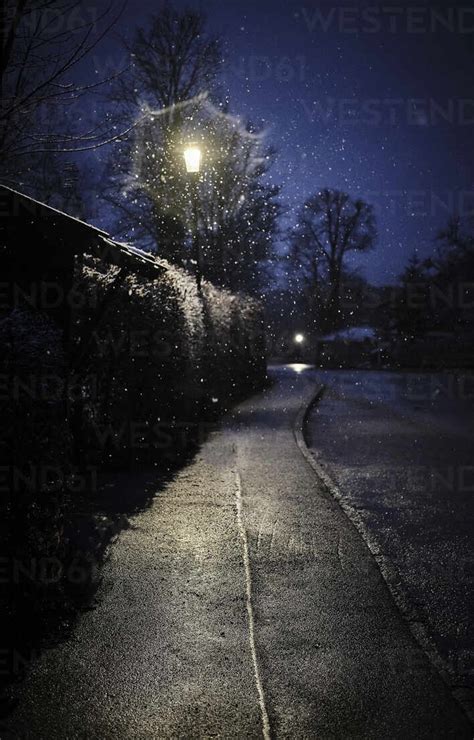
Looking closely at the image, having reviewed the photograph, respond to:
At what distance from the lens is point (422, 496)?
809cm

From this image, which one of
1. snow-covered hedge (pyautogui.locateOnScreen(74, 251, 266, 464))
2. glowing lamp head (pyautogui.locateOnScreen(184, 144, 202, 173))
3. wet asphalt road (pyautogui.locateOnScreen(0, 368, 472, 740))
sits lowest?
wet asphalt road (pyautogui.locateOnScreen(0, 368, 472, 740))

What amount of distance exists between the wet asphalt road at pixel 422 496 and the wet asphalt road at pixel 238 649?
29 cm

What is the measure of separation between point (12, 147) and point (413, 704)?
23.2 ft

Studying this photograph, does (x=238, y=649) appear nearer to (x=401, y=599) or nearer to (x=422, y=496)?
(x=401, y=599)

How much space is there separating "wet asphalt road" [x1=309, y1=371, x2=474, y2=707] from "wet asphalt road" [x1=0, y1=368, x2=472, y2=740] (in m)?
0.29

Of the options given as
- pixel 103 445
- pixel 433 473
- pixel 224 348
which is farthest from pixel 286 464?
pixel 224 348

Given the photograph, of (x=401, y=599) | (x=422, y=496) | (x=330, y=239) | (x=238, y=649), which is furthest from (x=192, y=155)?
(x=330, y=239)

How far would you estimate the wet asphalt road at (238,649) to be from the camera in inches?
128

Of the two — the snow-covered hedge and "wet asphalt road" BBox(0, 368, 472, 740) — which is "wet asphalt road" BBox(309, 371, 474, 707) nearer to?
"wet asphalt road" BBox(0, 368, 472, 740)

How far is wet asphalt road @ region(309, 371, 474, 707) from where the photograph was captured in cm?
455

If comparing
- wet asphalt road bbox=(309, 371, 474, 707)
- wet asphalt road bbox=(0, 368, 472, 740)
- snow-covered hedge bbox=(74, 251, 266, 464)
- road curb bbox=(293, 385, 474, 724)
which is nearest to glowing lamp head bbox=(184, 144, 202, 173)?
snow-covered hedge bbox=(74, 251, 266, 464)

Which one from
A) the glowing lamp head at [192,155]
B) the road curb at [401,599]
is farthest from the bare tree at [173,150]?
the road curb at [401,599]

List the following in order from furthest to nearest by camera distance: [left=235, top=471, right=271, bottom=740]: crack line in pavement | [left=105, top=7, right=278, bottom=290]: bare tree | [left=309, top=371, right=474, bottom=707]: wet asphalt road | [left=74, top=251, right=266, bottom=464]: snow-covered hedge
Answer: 1. [left=105, top=7, right=278, bottom=290]: bare tree
2. [left=74, top=251, right=266, bottom=464]: snow-covered hedge
3. [left=309, top=371, right=474, bottom=707]: wet asphalt road
4. [left=235, top=471, right=271, bottom=740]: crack line in pavement

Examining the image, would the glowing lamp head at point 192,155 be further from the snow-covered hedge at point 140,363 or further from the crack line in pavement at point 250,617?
the crack line in pavement at point 250,617
